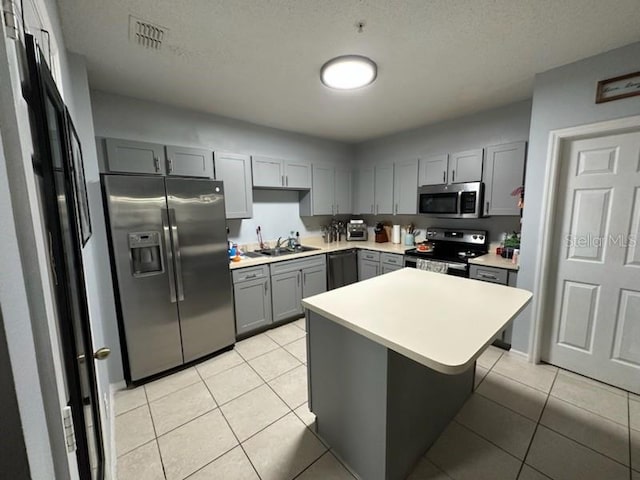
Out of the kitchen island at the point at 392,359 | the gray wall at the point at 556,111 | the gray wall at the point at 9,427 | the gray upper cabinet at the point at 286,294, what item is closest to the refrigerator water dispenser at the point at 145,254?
the gray upper cabinet at the point at 286,294

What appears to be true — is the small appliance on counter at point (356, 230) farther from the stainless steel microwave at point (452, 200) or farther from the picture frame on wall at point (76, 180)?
the picture frame on wall at point (76, 180)

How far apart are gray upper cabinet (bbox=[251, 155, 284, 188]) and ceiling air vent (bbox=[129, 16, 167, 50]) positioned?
156 cm

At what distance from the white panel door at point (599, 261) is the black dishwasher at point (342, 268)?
2237mm

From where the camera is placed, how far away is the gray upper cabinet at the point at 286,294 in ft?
10.2

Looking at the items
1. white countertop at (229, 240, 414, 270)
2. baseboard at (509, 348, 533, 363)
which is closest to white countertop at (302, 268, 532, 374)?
baseboard at (509, 348, 533, 363)


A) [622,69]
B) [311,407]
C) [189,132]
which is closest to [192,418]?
[311,407]

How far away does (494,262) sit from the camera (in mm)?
2672

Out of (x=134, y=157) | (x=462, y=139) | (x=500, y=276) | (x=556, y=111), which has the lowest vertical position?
(x=500, y=276)

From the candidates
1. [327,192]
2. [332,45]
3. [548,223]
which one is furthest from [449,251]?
[332,45]

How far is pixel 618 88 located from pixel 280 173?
123 inches

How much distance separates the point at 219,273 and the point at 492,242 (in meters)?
3.21

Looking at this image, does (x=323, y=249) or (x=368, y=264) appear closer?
(x=323, y=249)

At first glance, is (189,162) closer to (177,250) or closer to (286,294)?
(177,250)

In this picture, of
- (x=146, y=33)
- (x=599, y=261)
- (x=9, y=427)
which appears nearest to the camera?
(x=9, y=427)
